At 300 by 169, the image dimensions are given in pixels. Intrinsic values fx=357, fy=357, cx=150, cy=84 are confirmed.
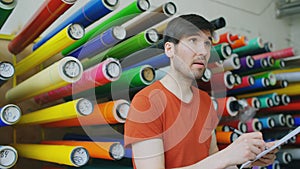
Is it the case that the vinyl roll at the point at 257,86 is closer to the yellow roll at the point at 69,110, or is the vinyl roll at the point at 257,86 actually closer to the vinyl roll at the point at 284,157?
the vinyl roll at the point at 284,157

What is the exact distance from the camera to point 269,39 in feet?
7.43

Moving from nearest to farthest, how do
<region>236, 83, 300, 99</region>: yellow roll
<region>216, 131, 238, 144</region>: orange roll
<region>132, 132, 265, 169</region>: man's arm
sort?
<region>132, 132, 265, 169</region>: man's arm → <region>216, 131, 238, 144</region>: orange roll → <region>236, 83, 300, 99</region>: yellow roll

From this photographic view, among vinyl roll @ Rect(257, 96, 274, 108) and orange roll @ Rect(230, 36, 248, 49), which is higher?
orange roll @ Rect(230, 36, 248, 49)

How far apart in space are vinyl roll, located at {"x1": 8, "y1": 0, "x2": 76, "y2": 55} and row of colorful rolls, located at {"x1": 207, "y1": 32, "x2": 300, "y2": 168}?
0.61 meters

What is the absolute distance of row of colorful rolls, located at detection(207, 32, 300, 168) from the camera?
137cm

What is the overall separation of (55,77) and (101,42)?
0.20 m

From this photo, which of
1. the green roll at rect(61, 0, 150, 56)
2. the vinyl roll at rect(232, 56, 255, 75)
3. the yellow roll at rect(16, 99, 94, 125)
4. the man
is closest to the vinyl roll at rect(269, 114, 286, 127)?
the vinyl roll at rect(232, 56, 255, 75)

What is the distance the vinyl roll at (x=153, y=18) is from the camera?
1106mm

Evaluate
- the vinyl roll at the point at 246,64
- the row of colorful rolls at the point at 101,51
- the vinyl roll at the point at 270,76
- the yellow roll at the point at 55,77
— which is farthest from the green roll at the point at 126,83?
the vinyl roll at the point at 270,76

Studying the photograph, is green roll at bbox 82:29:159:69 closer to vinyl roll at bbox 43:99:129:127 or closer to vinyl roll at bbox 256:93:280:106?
vinyl roll at bbox 43:99:129:127

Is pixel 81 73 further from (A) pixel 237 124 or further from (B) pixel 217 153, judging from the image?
(A) pixel 237 124

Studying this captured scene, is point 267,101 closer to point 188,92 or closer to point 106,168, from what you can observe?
point 188,92

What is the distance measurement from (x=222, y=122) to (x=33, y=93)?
29.8 inches

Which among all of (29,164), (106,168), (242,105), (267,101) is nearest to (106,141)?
(106,168)
